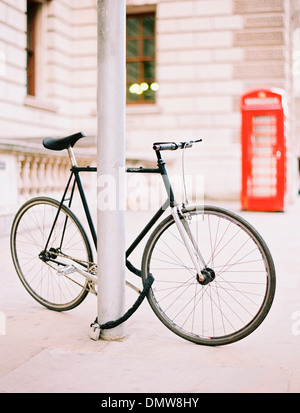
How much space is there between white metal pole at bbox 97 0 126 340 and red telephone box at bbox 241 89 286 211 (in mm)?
7514

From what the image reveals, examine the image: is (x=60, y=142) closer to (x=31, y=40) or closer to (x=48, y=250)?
(x=48, y=250)

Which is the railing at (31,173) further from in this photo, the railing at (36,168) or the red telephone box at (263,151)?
the red telephone box at (263,151)

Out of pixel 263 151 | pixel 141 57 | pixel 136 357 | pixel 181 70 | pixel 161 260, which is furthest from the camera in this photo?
pixel 141 57

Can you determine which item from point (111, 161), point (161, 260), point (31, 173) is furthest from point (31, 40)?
point (111, 161)

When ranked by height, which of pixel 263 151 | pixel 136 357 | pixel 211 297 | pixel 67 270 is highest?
pixel 263 151

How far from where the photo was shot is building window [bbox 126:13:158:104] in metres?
14.4

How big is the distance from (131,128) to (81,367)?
1182cm

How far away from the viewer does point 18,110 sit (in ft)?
40.1

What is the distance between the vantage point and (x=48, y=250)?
360 cm

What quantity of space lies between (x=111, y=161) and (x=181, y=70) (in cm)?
1133
